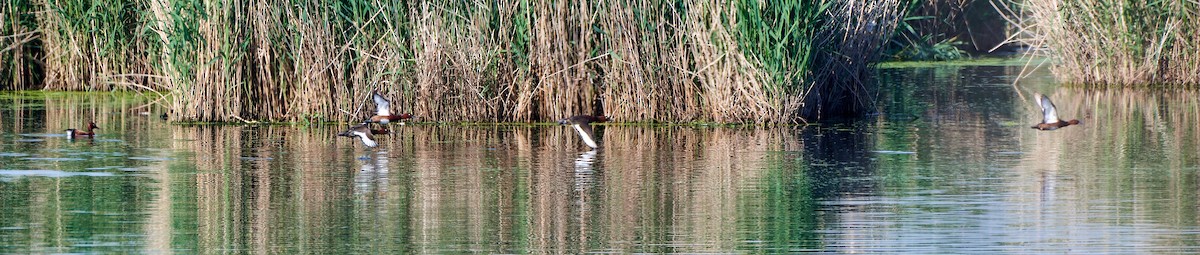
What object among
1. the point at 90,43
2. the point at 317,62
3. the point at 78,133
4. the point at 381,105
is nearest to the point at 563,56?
the point at 381,105

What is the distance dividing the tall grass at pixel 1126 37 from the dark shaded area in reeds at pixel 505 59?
5104 mm

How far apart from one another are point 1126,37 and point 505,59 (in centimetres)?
781

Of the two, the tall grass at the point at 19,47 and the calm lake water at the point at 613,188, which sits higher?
the tall grass at the point at 19,47

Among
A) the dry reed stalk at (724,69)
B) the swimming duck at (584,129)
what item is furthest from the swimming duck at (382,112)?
the dry reed stalk at (724,69)

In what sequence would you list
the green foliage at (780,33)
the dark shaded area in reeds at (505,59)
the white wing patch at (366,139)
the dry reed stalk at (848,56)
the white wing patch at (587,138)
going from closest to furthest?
1. the white wing patch at (366,139)
2. the white wing patch at (587,138)
3. the green foliage at (780,33)
4. the dark shaded area in reeds at (505,59)
5. the dry reed stalk at (848,56)

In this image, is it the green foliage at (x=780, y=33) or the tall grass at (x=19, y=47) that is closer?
the green foliage at (x=780, y=33)

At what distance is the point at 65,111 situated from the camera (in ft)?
56.5

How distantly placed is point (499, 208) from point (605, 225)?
867 mm

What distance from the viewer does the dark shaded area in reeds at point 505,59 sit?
1481 cm

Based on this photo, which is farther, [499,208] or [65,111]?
[65,111]

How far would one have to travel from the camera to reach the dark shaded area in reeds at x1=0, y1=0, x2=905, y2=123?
14812 millimetres

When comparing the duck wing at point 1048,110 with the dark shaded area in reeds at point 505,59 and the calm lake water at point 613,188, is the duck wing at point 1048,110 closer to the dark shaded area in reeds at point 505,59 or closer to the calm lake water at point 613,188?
the calm lake water at point 613,188

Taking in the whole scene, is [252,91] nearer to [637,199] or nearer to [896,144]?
[896,144]

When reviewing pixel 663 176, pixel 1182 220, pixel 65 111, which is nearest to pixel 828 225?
pixel 1182 220
